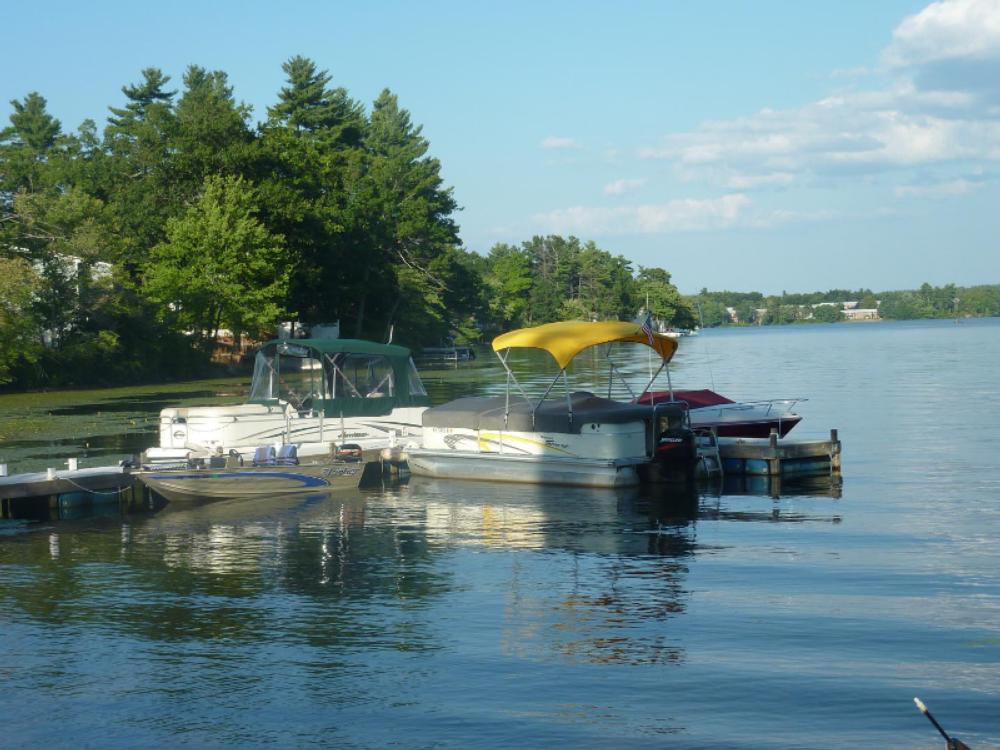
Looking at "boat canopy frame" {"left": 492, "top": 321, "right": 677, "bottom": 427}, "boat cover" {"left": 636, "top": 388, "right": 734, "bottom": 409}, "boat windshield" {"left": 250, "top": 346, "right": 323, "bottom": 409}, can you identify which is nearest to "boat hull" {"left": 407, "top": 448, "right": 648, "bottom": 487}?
"boat canopy frame" {"left": 492, "top": 321, "right": 677, "bottom": 427}

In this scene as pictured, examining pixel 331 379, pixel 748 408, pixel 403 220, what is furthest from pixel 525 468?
pixel 403 220

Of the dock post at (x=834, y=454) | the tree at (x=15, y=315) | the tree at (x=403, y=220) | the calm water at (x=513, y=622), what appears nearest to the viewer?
the calm water at (x=513, y=622)

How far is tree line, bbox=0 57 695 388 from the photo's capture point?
62875 mm

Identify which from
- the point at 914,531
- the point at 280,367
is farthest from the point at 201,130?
the point at 914,531

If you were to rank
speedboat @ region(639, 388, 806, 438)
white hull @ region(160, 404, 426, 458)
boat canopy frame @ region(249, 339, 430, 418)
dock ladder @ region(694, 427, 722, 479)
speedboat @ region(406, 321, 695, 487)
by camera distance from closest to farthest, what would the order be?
1. speedboat @ region(406, 321, 695, 487)
2. white hull @ region(160, 404, 426, 458)
3. dock ladder @ region(694, 427, 722, 479)
4. boat canopy frame @ region(249, 339, 430, 418)
5. speedboat @ region(639, 388, 806, 438)

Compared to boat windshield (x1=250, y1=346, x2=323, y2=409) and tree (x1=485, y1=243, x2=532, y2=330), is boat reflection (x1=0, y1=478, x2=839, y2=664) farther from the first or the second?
tree (x1=485, y1=243, x2=532, y2=330)

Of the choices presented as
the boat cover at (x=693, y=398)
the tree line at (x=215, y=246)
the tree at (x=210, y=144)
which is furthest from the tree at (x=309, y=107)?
the boat cover at (x=693, y=398)

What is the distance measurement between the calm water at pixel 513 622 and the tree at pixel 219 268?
5014 cm

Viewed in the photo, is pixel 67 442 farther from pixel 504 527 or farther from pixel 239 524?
pixel 504 527

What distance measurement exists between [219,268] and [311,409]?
4708cm

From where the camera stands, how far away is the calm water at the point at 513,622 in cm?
1196

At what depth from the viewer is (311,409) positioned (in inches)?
1180

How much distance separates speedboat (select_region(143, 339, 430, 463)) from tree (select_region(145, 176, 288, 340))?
146 feet

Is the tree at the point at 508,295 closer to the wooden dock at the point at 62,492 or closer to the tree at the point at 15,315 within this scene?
the tree at the point at 15,315
